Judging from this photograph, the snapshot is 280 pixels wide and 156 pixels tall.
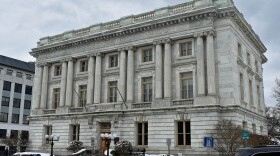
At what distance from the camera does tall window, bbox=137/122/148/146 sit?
3525 centimetres

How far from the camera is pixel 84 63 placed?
43156 millimetres

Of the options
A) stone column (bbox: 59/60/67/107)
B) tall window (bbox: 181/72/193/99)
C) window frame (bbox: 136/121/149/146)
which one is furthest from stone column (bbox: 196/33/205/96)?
stone column (bbox: 59/60/67/107)

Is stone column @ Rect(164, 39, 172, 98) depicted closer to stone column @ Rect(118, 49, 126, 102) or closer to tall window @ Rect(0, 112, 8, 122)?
stone column @ Rect(118, 49, 126, 102)

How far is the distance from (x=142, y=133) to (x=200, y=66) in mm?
9272

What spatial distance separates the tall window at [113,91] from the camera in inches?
1537

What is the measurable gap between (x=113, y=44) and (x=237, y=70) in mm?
14562

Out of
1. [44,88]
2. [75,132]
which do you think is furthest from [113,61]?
[44,88]

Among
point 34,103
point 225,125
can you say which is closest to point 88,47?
point 34,103

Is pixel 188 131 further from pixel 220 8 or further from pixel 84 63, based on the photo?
pixel 84 63

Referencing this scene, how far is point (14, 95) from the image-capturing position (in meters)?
73.3

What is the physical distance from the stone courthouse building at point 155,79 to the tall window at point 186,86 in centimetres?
10

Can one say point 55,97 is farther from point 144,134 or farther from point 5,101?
point 5,101

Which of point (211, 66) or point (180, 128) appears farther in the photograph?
point (180, 128)

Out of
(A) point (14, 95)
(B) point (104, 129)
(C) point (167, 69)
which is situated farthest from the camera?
(A) point (14, 95)
